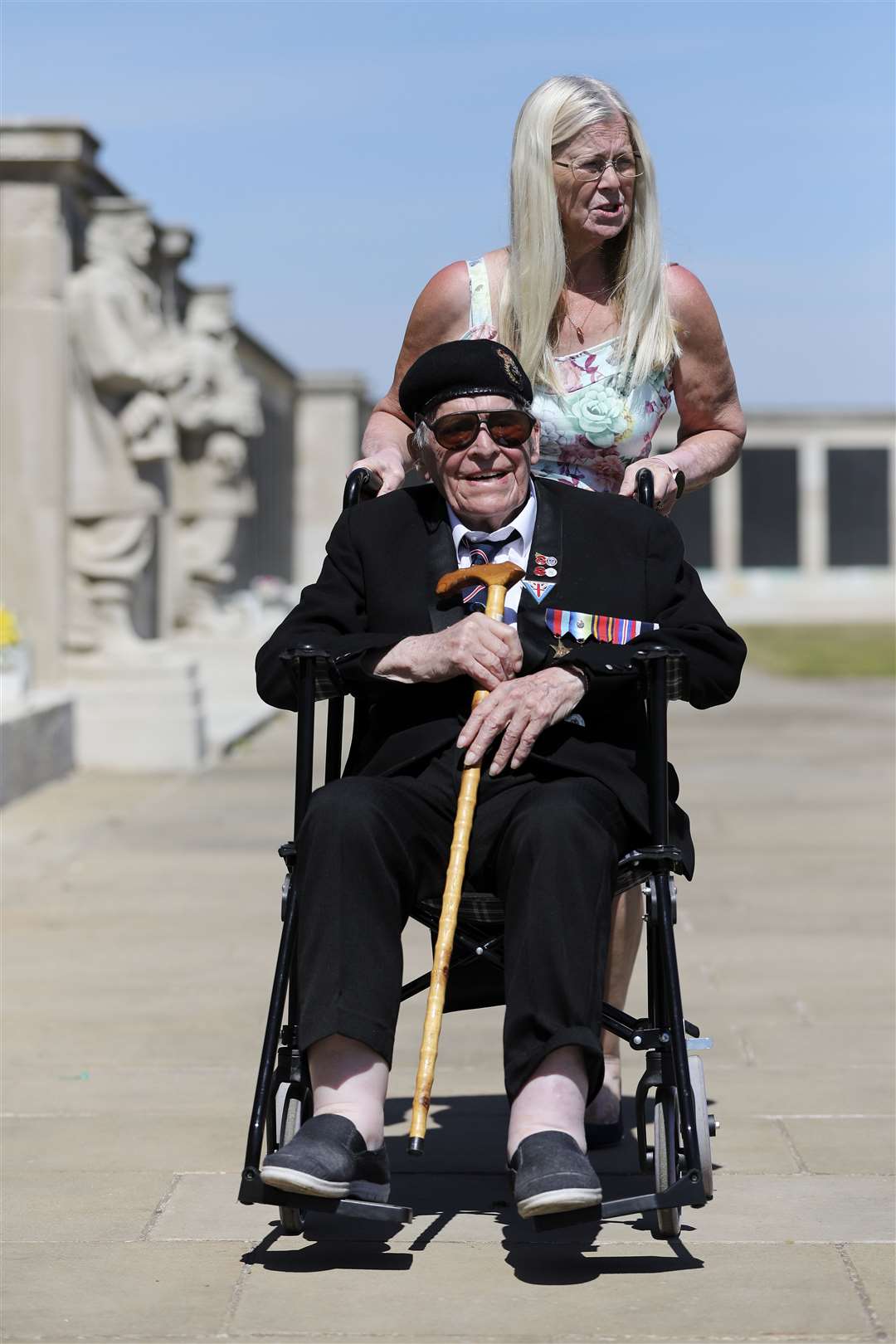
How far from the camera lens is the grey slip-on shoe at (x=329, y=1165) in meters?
3.35

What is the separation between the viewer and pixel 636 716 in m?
3.95

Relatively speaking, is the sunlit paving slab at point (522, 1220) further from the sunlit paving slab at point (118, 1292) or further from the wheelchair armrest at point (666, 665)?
the wheelchair armrest at point (666, 665)

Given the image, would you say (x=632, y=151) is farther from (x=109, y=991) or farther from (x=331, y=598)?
(x=109, y=991)

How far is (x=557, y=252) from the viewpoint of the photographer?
4.21 metres

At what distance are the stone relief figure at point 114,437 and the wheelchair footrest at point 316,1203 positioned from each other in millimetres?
9639

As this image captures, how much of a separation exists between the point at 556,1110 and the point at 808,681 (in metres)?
19.1

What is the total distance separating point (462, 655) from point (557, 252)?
91 cm

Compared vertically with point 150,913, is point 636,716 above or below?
above

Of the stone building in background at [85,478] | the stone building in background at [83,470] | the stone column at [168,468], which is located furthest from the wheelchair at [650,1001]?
the stone column at [168,468]

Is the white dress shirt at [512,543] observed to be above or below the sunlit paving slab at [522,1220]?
above

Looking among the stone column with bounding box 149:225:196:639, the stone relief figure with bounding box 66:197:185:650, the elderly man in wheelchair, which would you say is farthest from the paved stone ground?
the stone column with bounding box 149:225:196:639

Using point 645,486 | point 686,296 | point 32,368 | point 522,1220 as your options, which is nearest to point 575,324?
point 686,296

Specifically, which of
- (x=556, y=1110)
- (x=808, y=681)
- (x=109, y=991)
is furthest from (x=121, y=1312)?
(x=808, y=681)

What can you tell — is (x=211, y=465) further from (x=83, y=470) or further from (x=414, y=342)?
(x=414, y=342)
